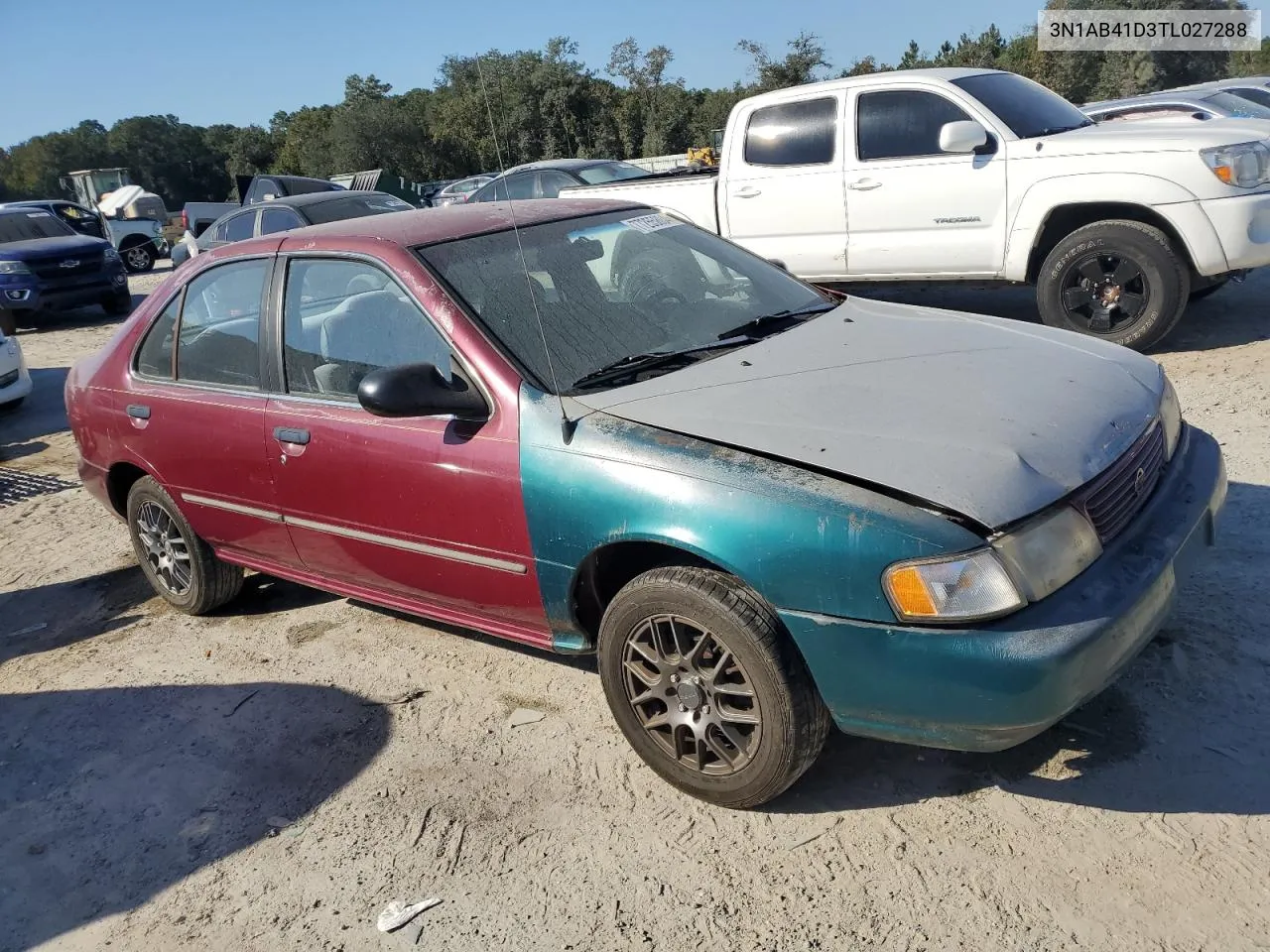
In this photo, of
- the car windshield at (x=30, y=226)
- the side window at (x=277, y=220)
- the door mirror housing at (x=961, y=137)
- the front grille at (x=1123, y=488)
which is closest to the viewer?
the front grille at (x=1123, y=488)

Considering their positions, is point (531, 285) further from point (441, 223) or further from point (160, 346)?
point (160, 346)

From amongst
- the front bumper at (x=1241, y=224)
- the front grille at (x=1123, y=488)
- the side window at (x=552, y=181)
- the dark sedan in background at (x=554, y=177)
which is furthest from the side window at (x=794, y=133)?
the front grille at (x=1123, y=488)

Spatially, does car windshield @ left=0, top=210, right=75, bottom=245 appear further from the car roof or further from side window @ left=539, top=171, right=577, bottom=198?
the car roof

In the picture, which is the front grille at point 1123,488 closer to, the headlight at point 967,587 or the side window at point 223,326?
the headlight at point 967,587

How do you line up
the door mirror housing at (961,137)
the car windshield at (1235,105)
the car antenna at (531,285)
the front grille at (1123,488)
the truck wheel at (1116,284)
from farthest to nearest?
the car windshield at (1235,105) → the door mirror housing at (961,137) → the truck wheel at (1116,284) → the car antenna at (531,285) → the front grille at (1123,488)

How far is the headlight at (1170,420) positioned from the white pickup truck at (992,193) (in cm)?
347

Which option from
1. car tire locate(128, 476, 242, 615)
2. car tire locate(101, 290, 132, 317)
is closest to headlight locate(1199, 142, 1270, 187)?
car tire locate(128, 476, 242, 615)

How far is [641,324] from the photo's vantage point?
345 cm

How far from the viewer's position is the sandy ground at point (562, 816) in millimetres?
2449

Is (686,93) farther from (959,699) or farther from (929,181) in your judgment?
(959,699)

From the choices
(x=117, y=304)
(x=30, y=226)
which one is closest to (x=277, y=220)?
(x=117, y=304)

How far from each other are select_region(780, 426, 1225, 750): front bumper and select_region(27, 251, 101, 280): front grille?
48.4 ft

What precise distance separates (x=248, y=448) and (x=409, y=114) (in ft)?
22.3

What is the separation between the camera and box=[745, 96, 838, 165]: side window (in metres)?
7.52
